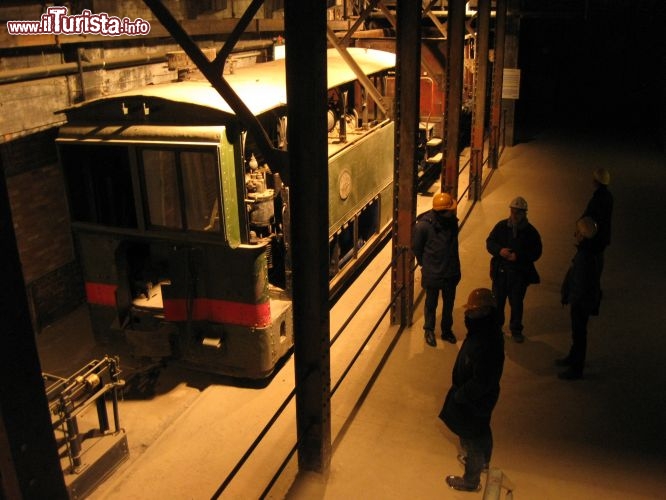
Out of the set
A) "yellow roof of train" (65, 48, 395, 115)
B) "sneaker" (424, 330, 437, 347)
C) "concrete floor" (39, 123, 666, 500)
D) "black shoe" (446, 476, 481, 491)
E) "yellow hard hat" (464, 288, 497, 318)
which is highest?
"yellow roof of train" (65, 48, 395, 115)

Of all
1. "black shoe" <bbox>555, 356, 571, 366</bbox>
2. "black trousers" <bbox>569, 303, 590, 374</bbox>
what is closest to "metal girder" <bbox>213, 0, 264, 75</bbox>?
"black trousers" <bbox>569, 303, 590, 374</bbox>

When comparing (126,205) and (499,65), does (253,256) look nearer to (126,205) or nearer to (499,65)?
(126,205)

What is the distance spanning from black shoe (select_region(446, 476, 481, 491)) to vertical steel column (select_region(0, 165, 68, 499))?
12.0 ft

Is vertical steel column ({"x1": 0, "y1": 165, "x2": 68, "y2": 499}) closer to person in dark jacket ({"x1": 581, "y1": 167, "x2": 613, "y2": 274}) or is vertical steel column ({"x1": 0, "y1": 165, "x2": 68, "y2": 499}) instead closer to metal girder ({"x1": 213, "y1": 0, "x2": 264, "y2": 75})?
metal girder ({"x1": 213, "y1": 0, "x2": 264, "y2": 75})

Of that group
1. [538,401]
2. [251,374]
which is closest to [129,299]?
[251,374]

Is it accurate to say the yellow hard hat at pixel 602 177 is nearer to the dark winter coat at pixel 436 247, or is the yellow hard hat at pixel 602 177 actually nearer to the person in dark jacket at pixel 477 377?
the dark winter coat at pixel 436 247

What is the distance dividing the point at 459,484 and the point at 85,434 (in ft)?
11.6

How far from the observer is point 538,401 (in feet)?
19.9

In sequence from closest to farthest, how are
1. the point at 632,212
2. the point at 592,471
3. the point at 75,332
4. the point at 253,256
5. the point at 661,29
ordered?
the point at 592,471, the point at 253,256, the point at 75,332, the point at 632,212, the point at 661,29

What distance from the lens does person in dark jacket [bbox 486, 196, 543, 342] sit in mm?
6777

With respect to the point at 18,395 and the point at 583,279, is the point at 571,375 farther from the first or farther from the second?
the point at 18,395

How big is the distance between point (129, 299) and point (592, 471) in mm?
5059

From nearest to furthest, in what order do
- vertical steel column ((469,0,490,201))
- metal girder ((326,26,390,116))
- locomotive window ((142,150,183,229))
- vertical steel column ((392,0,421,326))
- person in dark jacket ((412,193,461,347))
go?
locomotive window ((142,150,183,229)), vertical steel column ((392,0,421,326)), person in dark jacket ((412,193,461,347)), metal girder ((326,26,390,116)), vertical steel column ((469,0,490,201))

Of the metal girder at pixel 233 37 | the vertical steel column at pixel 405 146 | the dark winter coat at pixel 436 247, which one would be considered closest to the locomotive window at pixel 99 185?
the metal girder at pixel 233 37
